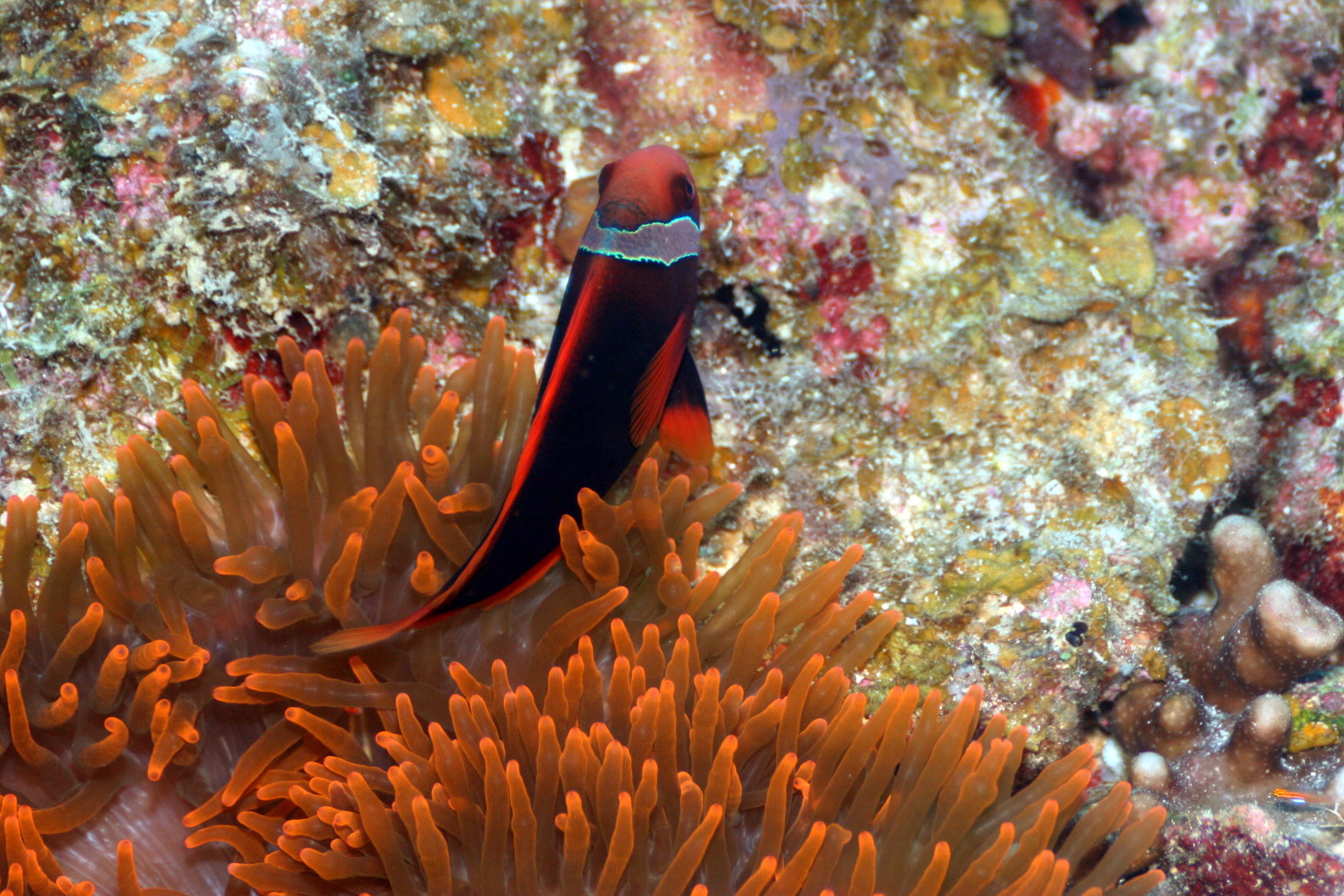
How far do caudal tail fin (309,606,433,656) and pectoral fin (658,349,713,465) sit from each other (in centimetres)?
67

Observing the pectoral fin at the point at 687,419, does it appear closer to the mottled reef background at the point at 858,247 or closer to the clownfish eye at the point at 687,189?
the clownfish eye at the point at 687,189

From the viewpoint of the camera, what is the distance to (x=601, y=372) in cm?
185

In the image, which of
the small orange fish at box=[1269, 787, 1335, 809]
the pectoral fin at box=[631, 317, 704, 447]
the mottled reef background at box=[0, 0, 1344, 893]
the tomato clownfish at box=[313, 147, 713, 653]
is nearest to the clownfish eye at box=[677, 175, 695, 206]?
the tomato clownfish at box=[313, 147, 713, 653]

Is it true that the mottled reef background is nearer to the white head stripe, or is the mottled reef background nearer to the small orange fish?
the small orange fish

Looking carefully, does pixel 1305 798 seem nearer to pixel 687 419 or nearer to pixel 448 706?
pixel 687 419

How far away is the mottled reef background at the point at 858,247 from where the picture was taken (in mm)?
2174

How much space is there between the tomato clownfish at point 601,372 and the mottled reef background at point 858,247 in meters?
0.55

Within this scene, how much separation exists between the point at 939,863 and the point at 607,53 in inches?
86.2

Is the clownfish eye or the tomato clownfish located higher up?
the clownfish eye

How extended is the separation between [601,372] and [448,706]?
740mm

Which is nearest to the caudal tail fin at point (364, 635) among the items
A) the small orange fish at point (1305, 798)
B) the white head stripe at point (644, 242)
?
the white head stripe at point (644, 242)

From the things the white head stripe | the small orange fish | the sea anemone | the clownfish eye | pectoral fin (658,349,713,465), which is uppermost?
the clownfish eye

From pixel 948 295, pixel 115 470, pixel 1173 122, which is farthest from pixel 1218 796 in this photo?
pixel 115 470

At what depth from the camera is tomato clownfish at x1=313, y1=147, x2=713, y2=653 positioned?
181cm
